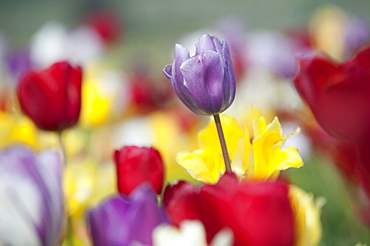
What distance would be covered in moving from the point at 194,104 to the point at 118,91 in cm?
64

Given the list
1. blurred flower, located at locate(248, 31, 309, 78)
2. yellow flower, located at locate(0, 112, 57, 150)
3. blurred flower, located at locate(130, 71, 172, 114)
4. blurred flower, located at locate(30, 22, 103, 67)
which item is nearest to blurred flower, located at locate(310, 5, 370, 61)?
blurred flower, located at locate(248, 31, 309, 78)

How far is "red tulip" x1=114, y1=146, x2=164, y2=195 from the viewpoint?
36 centimetres

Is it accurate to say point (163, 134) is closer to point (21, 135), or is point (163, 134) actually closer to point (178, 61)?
point (21, 135)

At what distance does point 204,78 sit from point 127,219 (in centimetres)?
9

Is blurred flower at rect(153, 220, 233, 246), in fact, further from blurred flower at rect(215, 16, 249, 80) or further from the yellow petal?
blurred flower at rect(215, 16, 249, 80)

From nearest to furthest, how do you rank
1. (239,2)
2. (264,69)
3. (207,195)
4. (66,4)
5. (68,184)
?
(207,195) < (68,184) < (264,69) < (239,2) < (66,4)

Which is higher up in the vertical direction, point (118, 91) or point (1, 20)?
point (118, 91)

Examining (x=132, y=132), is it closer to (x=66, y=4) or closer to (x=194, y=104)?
(x=194, y=104)

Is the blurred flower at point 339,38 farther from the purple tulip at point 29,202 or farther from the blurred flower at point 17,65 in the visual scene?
the purple tulip at point 29,202

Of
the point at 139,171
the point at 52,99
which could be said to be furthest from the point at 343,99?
the point at 52,99

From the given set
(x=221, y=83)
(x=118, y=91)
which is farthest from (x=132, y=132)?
(x=221, y=83)

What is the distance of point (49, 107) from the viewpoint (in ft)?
1.72

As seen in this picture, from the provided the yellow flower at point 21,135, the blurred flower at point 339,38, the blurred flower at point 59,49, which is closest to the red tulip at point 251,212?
the yellow flower at point 21,135

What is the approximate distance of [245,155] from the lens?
0.37 meters
